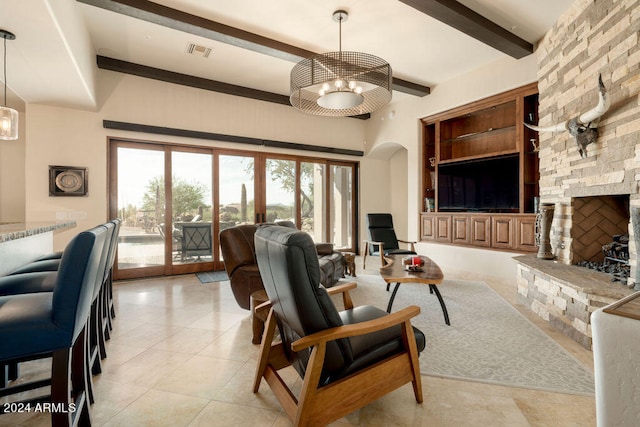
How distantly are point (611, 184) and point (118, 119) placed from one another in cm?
599

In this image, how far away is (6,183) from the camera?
15.3 ft

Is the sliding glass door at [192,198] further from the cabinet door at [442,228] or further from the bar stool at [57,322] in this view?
the bar stool at [57,322]

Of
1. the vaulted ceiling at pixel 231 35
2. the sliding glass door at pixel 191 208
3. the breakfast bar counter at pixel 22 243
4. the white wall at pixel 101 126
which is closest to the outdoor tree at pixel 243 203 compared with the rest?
the sliding glass door at pixel 191 208

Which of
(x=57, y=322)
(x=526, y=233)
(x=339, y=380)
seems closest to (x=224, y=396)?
(x=339, y=380)

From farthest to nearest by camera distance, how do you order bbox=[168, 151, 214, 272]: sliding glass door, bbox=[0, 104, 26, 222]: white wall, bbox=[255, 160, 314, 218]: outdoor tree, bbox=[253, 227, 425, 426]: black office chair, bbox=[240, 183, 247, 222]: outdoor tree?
1. bbox=[255, 160, 314, 218]: outdoor tree
2. bbox=[240, 183, 247, 222]: outdoor tree
3. bbox=[168, 151, 214, 272]: sliding glass door
4. bbox=[0, 104, 26, 222]: white wall
5. bbox=[253, 227, 425, 426]: black office chair

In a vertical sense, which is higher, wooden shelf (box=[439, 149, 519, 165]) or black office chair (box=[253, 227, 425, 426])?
wooden shelf (box=[439, 149, 519, 165])

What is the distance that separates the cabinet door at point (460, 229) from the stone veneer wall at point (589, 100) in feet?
5.14

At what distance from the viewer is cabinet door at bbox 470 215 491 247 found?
196 inches

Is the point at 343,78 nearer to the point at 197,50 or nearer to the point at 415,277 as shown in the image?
the point at 415,277

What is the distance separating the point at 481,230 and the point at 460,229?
372 mm

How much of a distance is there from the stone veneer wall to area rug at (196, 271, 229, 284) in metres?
4.46

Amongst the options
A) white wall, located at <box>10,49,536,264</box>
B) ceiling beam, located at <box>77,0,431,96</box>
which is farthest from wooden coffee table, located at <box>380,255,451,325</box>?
ceiling beam, located at <box>77,0,431,96</box>

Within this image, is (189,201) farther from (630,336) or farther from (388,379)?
(630,336)

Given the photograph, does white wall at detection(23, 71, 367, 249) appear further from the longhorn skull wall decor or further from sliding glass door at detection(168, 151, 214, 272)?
the longhorn skull wall decor
